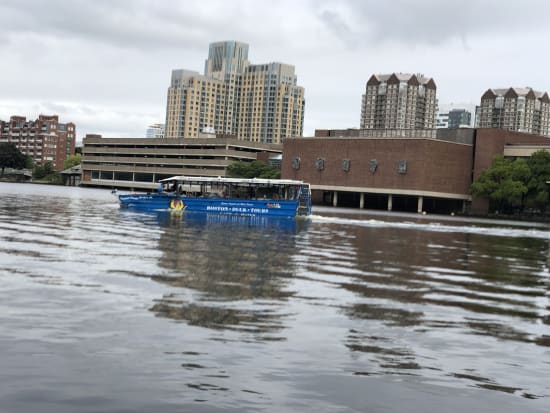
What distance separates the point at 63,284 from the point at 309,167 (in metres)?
116

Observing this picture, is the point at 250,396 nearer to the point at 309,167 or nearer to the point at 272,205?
the point at 272,205

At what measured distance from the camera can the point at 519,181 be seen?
110m

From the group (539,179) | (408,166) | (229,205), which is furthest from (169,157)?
(229,205)

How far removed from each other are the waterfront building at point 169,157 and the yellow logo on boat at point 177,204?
325 feet

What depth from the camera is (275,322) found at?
1418 centimetres

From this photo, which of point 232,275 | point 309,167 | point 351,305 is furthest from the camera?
point 309,167

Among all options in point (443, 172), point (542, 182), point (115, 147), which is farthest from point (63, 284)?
point (115, 147)

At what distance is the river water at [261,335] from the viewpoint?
955 centimetres

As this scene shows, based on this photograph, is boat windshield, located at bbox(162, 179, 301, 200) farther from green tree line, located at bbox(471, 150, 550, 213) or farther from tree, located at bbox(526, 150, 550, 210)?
tree, located at bbox(526, 150, 550, 210)

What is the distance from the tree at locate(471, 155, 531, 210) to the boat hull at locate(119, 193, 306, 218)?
51969mm

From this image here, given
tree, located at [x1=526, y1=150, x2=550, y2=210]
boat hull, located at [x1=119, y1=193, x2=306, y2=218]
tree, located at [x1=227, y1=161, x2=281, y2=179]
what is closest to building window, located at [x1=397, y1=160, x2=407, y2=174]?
tree, located at [x1=526, y1=150, x2=550, y2=210]

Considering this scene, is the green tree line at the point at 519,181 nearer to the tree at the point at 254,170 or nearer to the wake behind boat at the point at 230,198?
the tree at the point at 254,170

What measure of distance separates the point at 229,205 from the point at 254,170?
9047 centimetres

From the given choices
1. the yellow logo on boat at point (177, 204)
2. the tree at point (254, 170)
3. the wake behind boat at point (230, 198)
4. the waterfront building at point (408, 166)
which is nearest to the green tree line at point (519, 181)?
the waterfront building at point (408, 166)
